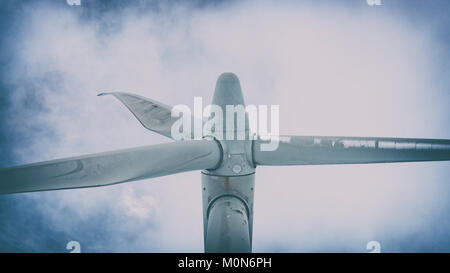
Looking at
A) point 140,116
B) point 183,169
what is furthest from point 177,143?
point 140,116

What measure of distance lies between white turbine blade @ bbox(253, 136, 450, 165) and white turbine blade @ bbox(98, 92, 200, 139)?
2.11 ft

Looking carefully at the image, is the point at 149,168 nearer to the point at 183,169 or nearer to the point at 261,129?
the point at 183,169

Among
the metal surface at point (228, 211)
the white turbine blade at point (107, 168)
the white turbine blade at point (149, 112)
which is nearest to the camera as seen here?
the white turbine blade at point (107, 168)

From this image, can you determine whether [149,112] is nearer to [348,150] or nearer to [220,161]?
[220,161]

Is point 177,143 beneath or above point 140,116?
beneath

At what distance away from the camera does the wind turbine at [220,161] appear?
1.01 m

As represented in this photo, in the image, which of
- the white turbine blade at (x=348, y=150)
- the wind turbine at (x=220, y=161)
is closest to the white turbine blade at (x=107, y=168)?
the wind turbine at (x=220, y=161)

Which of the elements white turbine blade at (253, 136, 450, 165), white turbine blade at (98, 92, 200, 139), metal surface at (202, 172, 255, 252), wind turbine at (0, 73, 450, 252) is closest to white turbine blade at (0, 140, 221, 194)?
wind turbine at (0, 73, 450, 252)

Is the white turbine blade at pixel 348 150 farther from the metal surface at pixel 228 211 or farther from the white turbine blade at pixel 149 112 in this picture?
the white turbine blade at pixel 149 112

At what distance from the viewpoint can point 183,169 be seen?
57.7 inches

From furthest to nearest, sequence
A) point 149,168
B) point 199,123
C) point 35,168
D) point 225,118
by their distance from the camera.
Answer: point 199,123 < point 225,118 < point 149,168 < point 35,168

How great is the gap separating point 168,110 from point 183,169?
789mm

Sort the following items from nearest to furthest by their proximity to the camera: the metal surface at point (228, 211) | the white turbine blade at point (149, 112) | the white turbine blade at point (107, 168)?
the white turbine blade at point (107, 168) < the metal surface at point (228, 211) < the white turbine blade at point (149, 112)

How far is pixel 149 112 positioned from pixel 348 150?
1281 mm
